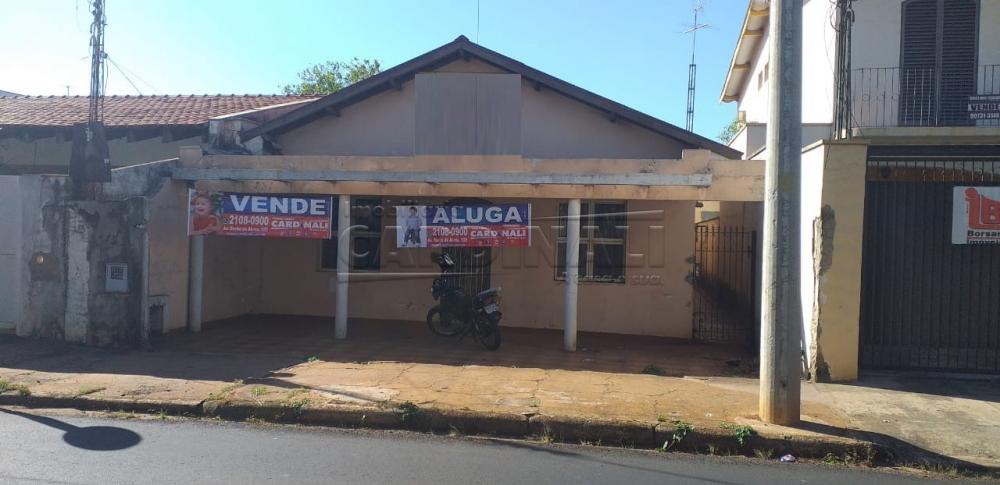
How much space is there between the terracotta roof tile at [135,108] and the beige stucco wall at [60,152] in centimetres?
50

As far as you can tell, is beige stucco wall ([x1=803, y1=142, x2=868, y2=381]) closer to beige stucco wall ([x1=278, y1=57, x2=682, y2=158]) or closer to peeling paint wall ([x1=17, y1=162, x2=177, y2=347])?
beige stucco wall ([x1=278, y1=57, x2=682, y2=158])

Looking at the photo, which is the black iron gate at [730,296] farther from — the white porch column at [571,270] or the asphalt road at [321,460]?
the asphalt road at [321,460]

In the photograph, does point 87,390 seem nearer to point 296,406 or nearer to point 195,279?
point 296,406

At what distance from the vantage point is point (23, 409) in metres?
7.16

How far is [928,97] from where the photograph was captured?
1234 cm

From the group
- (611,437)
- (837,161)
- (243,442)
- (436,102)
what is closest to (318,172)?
(436,102)

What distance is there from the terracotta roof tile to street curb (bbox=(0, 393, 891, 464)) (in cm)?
815

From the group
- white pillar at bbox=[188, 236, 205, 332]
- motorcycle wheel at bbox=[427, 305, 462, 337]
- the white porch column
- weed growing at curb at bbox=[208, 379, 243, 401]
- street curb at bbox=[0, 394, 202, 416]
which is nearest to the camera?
street curb at bbox=[0, 394, 202, 416]

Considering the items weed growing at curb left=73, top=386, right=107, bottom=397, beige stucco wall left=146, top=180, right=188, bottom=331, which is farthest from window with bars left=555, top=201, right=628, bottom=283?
weed growing at curb left=73, top=386, right=107, bottom=397

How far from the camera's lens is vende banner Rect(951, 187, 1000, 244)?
8.46 m

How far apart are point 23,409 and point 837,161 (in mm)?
9905

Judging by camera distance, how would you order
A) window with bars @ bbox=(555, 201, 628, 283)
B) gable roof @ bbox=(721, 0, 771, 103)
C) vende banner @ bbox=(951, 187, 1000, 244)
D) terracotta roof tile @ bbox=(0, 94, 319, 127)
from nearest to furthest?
vende banner @ bbox=(951, 187, 1000, 244) → window with bars @ bbox=(555, 201, 628, 283) → terracotta roof tile @ bbox=(0, 94, 319, 127) → gable roof @ bbox=(721, 0, 771, 103)

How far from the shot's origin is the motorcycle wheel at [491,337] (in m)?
10.7

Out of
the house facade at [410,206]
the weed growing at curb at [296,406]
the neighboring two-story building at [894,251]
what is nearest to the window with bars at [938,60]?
the neighboring two-story building at [894,251]
